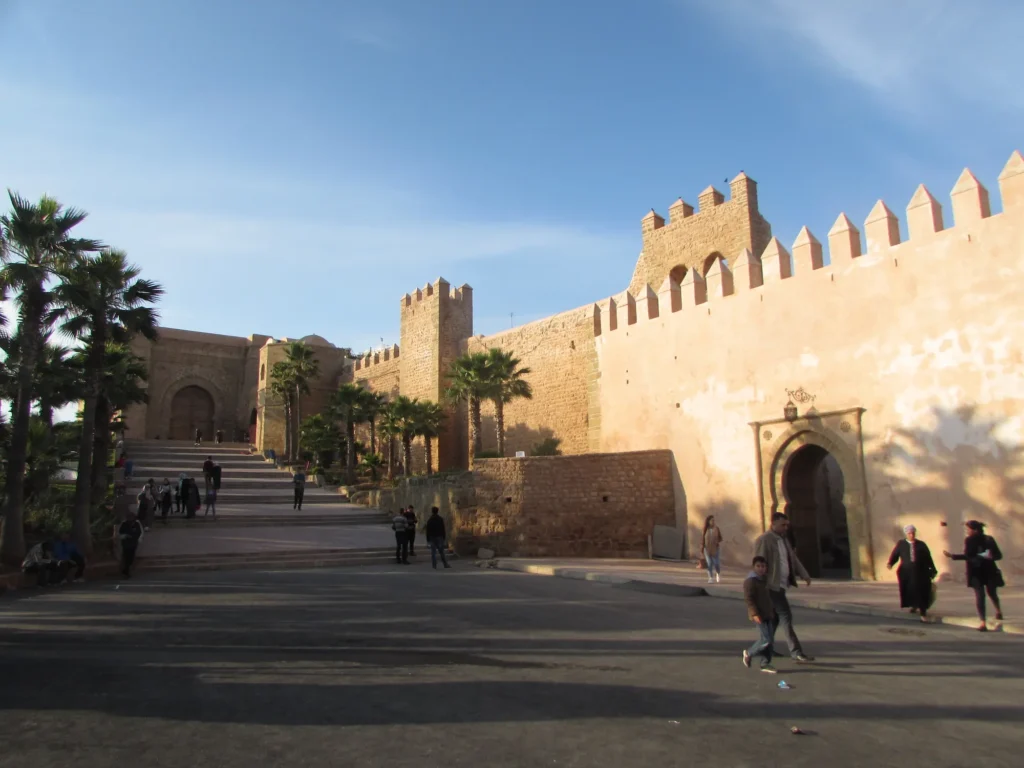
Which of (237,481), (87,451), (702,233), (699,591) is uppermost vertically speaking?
(702,233)

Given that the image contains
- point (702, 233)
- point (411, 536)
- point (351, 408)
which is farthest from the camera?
point (351, 408)

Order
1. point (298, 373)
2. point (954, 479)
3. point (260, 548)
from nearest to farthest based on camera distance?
1. point (954, 479)
2. point (260, 548)
3. point (298, 373)

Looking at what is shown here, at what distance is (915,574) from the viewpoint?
7.81m

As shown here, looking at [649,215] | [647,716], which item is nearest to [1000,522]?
[647,716]

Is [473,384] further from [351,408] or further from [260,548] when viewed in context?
[260,548]

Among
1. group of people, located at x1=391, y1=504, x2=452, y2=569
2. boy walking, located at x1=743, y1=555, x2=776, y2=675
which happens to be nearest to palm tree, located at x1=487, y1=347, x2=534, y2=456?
group of people, located at x1=391, y1=504, x2=452, y2=569

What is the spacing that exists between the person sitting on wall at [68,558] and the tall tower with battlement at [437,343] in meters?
22.6

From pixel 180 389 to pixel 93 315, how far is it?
32899 mm

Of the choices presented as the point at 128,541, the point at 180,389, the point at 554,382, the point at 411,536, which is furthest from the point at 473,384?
the point at 180,389

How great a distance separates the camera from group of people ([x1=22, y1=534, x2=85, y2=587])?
11047 millimetres

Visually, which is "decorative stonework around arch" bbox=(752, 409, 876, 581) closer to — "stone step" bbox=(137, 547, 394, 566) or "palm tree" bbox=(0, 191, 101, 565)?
"stone step" bbox=(137, 547, 394, 566)

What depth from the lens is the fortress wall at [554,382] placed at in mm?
27984

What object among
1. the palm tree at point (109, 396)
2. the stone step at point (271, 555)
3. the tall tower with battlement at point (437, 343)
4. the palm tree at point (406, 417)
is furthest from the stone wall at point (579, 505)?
the tall tower with battlement at point (437, 343)

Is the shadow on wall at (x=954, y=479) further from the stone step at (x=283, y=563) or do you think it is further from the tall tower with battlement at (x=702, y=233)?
the tall tower with battlement at (x=702, y=233)
